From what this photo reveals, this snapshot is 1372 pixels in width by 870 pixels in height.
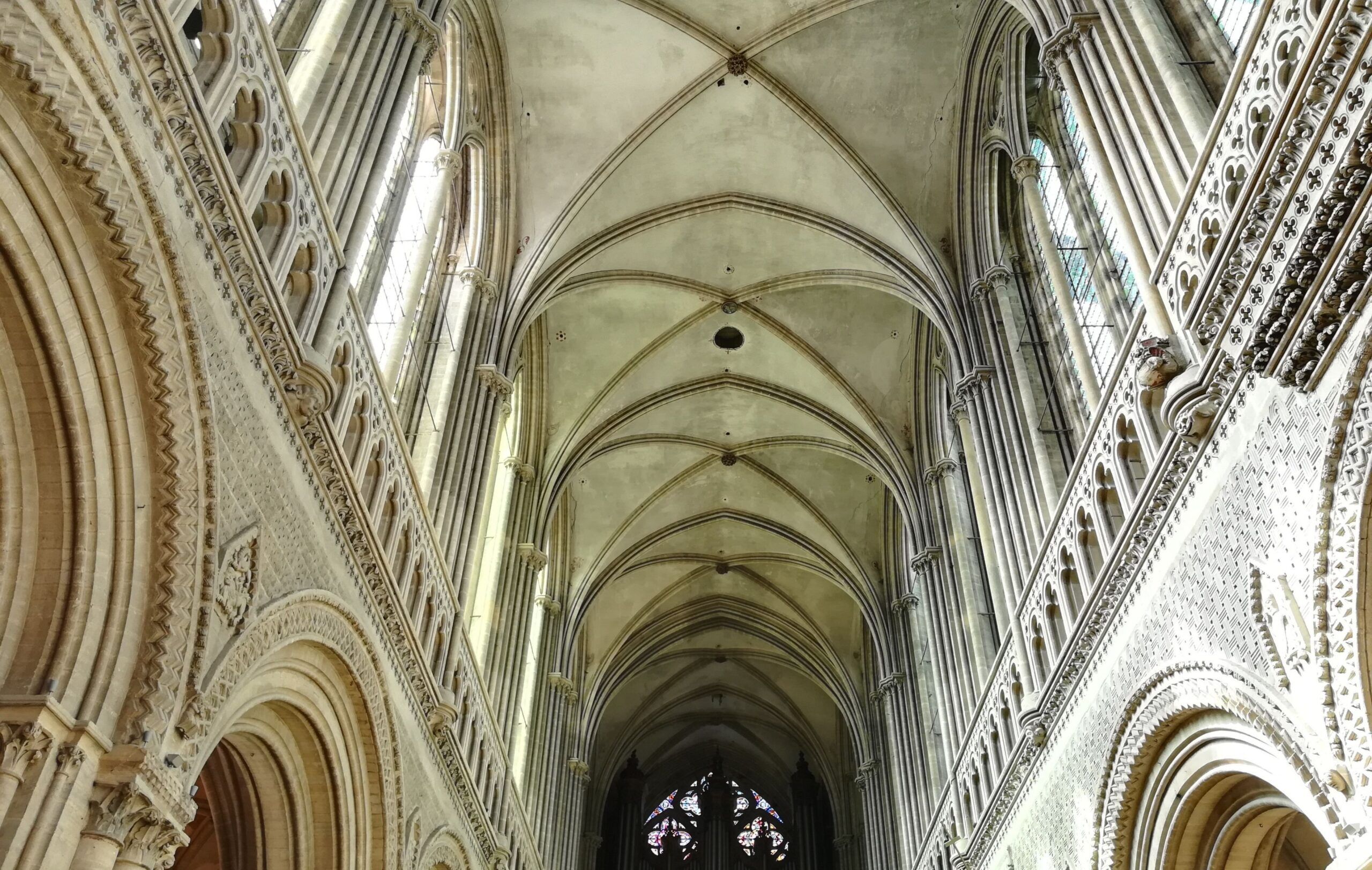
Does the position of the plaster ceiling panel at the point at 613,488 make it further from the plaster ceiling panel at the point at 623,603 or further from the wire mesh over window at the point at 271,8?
the wire mesh over window at the point at 271,8

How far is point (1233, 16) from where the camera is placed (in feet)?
30.9

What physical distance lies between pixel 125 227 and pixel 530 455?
12920 mm

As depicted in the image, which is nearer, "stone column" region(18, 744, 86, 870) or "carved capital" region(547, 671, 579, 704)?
"stone column" region(18, 744, 86, 870)

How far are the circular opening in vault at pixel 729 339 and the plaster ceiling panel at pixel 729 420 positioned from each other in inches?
41.5

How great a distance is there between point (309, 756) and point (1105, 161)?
26.3ft

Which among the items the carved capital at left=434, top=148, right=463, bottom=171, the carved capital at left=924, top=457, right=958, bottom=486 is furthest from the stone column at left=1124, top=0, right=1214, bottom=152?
the carved capital at left=924, top=457, right=958, bottom=486

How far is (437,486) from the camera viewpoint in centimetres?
1252

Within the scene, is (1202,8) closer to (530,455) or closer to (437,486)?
(437,486)

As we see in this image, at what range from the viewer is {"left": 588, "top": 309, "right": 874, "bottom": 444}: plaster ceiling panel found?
64.8ft

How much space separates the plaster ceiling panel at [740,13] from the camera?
15172 mm

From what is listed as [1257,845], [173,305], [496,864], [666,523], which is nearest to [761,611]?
[666,523]

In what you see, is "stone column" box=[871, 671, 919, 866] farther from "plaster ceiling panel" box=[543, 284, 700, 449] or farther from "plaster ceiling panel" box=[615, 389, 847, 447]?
"plaster ceiling panel" box=[543, 284, 700, 449]

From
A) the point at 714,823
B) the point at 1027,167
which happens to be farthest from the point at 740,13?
the point at 714,823

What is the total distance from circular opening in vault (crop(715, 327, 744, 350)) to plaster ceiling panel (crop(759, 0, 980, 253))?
4199 mm
